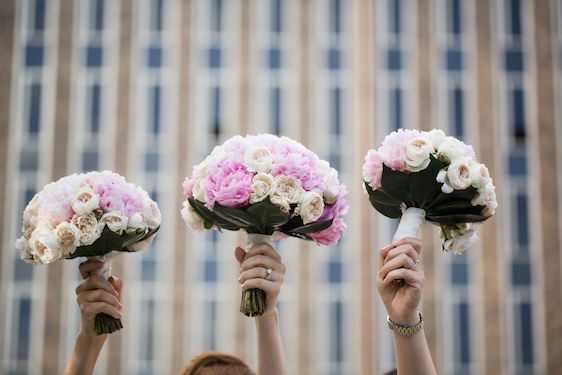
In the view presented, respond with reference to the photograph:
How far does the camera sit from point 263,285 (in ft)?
6.27

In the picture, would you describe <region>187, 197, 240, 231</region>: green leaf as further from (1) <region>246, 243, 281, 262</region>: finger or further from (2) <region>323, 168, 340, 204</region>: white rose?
(2) <region>323, 168, 340, 204</region>: white rose

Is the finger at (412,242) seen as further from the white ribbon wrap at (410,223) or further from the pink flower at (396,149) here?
the pink flower at (396,149)

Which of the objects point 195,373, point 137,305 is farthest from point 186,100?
point 195,373

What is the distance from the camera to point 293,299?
1941cm

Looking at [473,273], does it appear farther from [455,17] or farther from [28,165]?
[28,165]

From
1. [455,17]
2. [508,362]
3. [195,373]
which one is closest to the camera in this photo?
[195,373]

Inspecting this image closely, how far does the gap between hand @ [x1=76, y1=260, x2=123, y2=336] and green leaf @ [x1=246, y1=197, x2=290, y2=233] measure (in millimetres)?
371

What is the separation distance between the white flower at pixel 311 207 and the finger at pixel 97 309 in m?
0.48

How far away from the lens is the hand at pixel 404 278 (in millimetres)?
1751

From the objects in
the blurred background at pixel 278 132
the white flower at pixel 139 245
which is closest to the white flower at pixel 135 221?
the white flower at pixel 139 245

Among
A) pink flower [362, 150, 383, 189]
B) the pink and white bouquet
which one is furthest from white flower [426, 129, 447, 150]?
pink flower [362, 150, 383, 189]

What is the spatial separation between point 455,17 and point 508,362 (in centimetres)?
765

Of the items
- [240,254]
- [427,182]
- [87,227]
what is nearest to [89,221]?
[87,227]

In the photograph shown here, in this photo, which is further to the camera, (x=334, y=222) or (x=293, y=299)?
(x=293, y=299)
